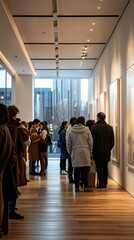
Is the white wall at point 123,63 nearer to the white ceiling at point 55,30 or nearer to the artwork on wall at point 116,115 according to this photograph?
the artwork on wall at point 116,115

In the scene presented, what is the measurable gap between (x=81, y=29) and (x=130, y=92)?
130 inches

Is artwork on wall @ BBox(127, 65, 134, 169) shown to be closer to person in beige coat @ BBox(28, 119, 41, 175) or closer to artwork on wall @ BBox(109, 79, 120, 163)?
artwork on wall @ BBox(109, 79, 120, 163)

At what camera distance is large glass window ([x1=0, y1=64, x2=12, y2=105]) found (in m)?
16.0

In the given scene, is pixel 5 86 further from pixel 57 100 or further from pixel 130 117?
pixel 130 117

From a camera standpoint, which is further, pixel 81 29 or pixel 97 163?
pixel 81 29

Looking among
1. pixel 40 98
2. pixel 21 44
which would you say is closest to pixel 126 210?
pixel 21 44

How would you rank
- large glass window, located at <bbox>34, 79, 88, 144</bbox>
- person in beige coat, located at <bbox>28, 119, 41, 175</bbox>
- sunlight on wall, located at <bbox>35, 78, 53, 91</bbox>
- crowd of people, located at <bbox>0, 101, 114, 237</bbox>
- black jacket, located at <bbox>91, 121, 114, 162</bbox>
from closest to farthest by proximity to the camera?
1. crowd of people, located at <bbox>0, 101, 114, 237</bbox>
2. black jacket, located at <bbox>91, 121, 114, 162</bbox>
3. person in beige coat, located at <bbox>28, 119, 41, 175</bbox>
4. large glass window, located at <bbox>34, 79, 88, 144</bbox>
5. sunlight on wall, located at <bbox>35, 78, 53, 91</bbox>

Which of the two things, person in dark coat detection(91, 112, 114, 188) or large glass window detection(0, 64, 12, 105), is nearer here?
person in dark coat detection(91, 112, 114, 188)

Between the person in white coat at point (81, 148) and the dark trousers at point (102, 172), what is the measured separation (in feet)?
1.26

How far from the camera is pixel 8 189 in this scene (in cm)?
486

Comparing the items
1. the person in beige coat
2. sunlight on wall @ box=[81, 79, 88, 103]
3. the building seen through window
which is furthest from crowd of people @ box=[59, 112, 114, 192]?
sunlight on wall @ box=[81, 79, 88, 103]

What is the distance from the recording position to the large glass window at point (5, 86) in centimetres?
1597

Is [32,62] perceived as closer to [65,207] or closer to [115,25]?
[115,25]

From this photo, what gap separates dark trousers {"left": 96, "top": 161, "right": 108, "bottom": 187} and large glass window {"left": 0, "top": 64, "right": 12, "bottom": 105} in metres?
7.76
